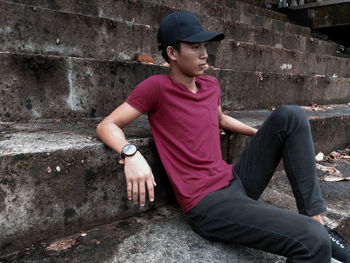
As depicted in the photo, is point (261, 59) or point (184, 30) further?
point (261, 59)

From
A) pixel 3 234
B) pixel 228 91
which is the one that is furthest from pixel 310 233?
pixel 228 91

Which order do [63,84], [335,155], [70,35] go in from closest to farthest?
[63,84] < [70,35] < [335,155]

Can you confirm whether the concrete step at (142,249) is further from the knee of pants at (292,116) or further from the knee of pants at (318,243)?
the knee of pants at (292,116)

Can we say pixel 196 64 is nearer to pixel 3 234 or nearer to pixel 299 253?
pixel 299 253

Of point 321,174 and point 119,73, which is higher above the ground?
point 119,73

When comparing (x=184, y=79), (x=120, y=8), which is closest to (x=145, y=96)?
(x=184, y=79)

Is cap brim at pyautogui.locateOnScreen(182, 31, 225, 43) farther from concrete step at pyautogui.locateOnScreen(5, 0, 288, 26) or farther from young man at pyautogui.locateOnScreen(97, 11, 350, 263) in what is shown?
concrete step at pyautogui.locateOnScreen(5, 0, 288, 26)

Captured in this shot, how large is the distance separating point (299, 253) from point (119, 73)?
1711 millimetres

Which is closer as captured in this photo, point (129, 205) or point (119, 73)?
point (129, 205)

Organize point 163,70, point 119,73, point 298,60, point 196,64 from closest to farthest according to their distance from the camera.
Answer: point 196,64 < point 119,73 < point 163,70 < point 298,60

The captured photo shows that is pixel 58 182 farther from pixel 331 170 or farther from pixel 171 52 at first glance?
pixel 331 170

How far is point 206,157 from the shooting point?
1738mm

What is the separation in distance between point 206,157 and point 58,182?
2.71 feet

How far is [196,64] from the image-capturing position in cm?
170
